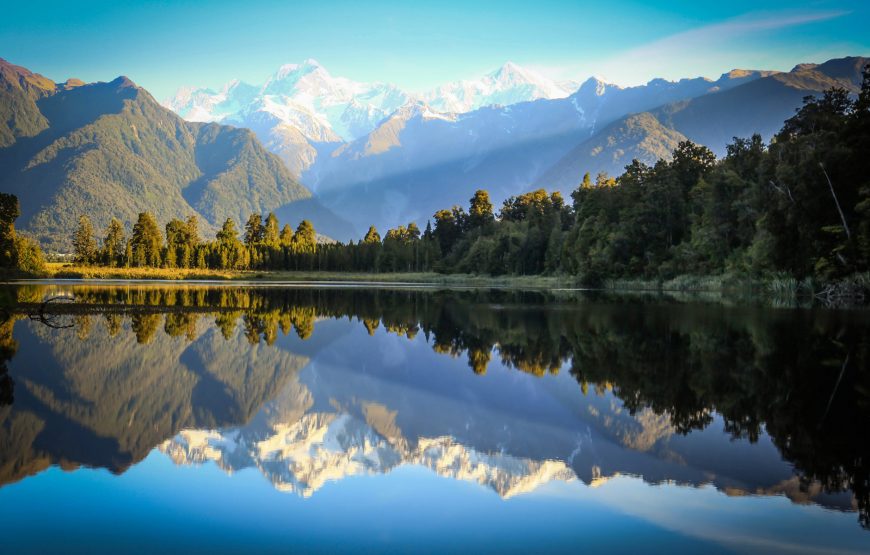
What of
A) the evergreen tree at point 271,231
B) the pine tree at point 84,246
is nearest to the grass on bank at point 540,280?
the pine tree at point 84,246

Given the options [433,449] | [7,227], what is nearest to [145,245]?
[7,227]

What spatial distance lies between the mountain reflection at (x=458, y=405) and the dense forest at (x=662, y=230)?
83.5 feet

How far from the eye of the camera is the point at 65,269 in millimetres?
114188

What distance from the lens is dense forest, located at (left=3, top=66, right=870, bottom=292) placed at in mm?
49456

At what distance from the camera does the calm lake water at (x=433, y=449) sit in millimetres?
7648

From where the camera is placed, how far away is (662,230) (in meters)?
89.9

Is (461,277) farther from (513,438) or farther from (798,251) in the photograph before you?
(513,438)

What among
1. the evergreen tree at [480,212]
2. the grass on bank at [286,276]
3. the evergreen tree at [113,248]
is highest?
the evergreen tree at [480,212]

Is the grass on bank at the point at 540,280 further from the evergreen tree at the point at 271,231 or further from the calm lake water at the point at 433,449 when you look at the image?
the calm lake water at the point at 433,449

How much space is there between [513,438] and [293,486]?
13.8 feet

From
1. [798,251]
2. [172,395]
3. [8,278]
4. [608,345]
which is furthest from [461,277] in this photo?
[172,395]

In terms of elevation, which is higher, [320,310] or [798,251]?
[798,251]

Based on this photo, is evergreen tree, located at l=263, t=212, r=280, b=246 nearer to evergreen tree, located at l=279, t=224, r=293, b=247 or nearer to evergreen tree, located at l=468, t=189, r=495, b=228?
evergreen tree, located at l=279, t=224, r=293, b=247

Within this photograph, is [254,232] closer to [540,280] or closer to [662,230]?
[540,280]
